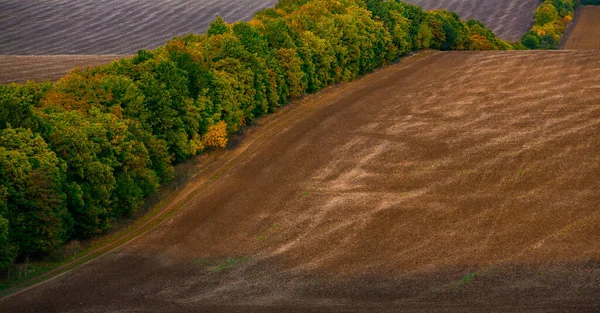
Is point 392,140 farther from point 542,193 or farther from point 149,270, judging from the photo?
point 149,270

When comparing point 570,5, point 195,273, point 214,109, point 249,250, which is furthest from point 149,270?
point 570,5

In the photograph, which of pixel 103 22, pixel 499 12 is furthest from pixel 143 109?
pixel 499 12

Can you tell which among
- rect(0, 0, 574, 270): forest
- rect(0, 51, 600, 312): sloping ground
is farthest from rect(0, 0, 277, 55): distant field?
rect(0, 51, 600, 312): sloping ground

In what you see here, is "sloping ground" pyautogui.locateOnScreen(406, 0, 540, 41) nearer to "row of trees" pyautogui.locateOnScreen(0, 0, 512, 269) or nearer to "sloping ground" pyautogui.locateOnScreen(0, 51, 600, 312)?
"row of trees" pyautogui.locateOnScreen(0, 0, 512, 269)

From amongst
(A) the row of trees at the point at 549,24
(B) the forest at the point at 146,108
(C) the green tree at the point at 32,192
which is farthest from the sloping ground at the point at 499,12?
(C) the green tree at the point at 32,192

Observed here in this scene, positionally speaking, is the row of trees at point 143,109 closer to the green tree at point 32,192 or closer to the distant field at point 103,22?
the green tree at point 32,192

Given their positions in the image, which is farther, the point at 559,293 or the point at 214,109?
the point at 214,109
